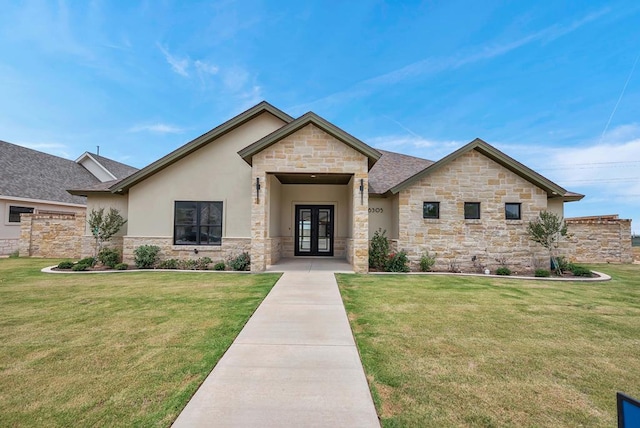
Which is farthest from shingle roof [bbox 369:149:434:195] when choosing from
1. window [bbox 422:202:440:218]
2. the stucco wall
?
the stucco wall

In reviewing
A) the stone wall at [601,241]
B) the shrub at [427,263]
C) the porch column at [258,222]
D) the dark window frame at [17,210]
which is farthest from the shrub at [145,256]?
the stone wall at [601,241]

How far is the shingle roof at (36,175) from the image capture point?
1817 cm

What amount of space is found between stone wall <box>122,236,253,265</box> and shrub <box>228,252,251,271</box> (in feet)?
1.81

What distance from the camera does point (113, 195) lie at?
502 inches

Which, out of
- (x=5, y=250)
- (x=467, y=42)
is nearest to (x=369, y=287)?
(x=467, y=42)

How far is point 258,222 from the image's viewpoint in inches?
411

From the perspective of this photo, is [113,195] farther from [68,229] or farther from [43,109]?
[43,109]

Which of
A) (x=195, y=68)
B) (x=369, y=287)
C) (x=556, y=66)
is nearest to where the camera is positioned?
(x=369, y=287)

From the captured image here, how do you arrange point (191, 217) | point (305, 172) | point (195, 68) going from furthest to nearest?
1. point (195, 68)
2. point (191, 217)
3. point (305, 172)

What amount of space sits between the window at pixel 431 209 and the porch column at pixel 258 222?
655cm

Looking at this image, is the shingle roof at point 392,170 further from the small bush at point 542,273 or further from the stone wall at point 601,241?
the stone wall at point 601,241

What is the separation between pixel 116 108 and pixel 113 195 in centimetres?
1254

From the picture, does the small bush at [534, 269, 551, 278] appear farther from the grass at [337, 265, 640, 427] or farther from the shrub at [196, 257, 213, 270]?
the shrub at [196, 257, 213, 270]

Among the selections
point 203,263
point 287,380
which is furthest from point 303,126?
point 287,380
